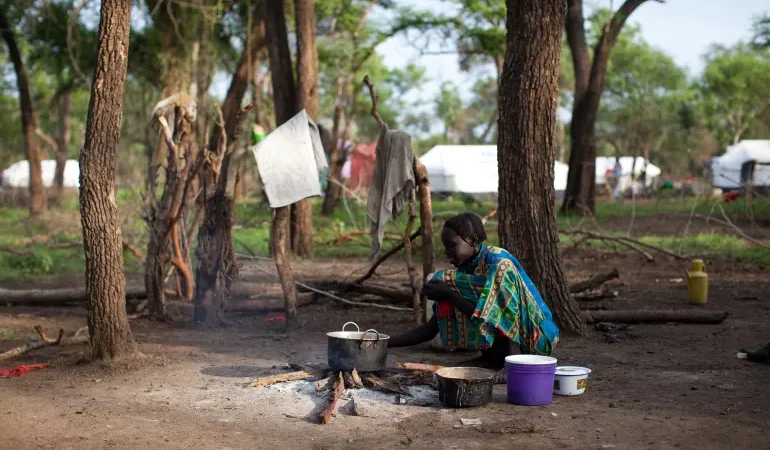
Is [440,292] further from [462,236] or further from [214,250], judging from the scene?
Answer: [214,250]

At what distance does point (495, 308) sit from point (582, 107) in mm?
12969

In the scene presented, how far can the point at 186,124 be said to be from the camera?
7.56 metres

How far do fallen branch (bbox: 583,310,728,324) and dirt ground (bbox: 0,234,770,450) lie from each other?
0.22 feet

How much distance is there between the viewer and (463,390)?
448 centimetres

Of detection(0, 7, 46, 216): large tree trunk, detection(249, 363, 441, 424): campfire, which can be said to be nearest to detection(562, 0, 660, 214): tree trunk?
detection(0, 7, 46, 216): large tree trunk

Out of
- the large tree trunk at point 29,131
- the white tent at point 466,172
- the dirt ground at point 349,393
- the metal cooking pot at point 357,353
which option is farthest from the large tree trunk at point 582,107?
the white tent at point 466,172

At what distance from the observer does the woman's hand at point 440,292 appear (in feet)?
17.4

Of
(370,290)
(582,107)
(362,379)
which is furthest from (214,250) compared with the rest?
(582,107)

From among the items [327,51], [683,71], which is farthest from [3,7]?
[683,71]

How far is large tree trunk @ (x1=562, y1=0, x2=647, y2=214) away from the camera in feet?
55.8

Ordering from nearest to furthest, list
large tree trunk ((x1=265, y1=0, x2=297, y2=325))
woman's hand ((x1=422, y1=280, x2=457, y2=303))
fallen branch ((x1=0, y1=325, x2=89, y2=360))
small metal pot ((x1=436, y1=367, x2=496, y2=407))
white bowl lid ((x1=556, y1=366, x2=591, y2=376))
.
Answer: small metal pot ((x1=436, y1=367, x2=496, y2=407)), white bowl lid ((x1=556, y1=366, x2=591, y2=376)), woman's hand ((x1=422, y1=280, x2=457, y2=303)), fallen branch ((x1=0, y1=325, x2=89, y2=360)), large tree trunk ((x1=265, y1=0, x2=297, y2=325))

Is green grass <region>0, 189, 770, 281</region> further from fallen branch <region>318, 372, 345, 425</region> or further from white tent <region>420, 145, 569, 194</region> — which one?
white tent <region>420, 145, 569, 194</region>

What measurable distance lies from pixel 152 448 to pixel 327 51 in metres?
21.0

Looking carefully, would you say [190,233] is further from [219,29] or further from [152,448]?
[219,29]
